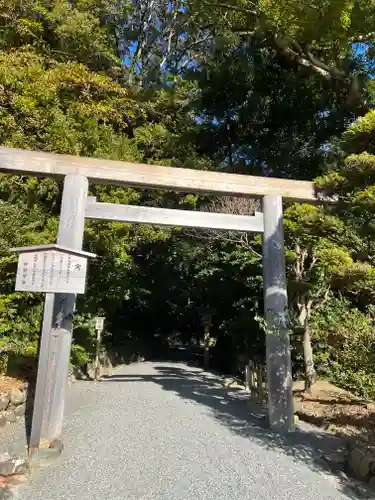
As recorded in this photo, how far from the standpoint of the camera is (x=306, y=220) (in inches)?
181

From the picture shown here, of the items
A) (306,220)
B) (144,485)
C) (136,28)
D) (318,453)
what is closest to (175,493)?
(144,485)

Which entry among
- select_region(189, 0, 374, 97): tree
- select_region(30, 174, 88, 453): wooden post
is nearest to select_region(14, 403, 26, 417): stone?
select_region(30, 174, 88, 453): wooden post

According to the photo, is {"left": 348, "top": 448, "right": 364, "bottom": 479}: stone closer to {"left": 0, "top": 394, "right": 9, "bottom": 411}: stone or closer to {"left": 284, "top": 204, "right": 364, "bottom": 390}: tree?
{"left": 284, "top": 204, "right": 364, "bottom": 390}: tree

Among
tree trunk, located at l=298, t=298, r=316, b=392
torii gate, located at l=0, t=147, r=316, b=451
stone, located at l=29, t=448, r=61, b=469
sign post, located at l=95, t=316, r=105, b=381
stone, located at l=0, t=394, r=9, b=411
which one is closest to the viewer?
stone, located at l=29, t=448, r=61, b=469

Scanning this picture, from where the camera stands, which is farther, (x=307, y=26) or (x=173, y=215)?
(x=307, y=26)

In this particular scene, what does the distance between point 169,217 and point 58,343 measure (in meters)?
2.35

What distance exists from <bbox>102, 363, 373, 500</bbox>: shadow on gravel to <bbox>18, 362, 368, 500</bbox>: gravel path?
2cm

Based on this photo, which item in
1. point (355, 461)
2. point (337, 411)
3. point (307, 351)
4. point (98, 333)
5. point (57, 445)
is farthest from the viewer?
point (98, 333)

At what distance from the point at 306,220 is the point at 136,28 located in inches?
560

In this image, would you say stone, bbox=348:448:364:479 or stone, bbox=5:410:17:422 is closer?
stone, bbox=348:448:364:479

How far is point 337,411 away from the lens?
Result: 6035mm

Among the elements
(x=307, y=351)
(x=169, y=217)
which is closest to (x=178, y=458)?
(x=169, y=217)

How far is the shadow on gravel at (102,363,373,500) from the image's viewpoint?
3719 millimetres

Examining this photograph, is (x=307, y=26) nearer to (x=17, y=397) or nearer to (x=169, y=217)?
(x=169, y=217)
